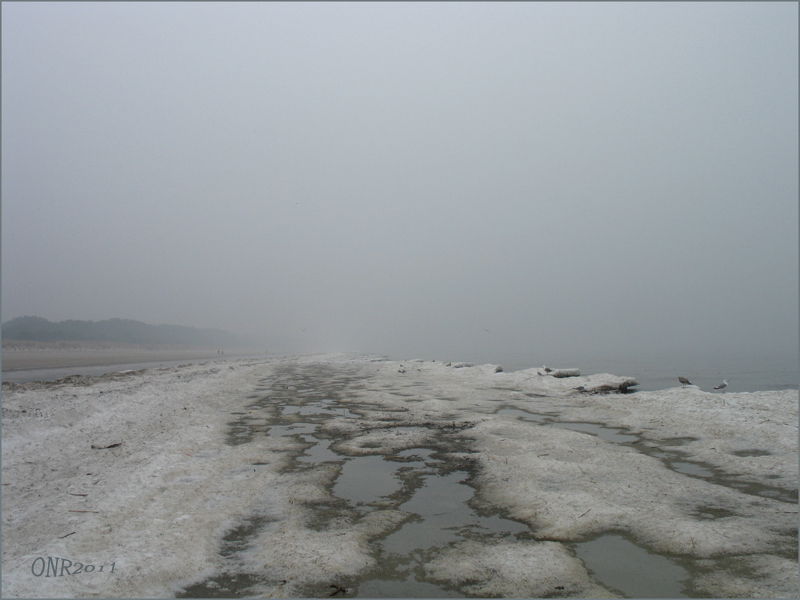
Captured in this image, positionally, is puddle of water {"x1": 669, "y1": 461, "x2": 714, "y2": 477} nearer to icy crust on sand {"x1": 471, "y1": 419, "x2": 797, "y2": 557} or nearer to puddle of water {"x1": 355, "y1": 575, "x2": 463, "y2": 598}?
icy crust on sand {"x1": 471, "y1": 419, "x2": 797, "y2": 557}

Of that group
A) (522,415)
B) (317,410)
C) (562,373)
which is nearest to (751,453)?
(522,415)

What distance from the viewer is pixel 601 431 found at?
579 inches

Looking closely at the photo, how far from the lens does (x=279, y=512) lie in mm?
7891

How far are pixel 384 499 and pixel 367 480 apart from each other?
4.19ft

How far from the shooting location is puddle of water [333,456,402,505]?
8.84 m

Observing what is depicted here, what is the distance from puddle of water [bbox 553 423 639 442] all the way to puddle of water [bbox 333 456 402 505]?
780cm

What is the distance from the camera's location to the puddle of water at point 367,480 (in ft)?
29.0

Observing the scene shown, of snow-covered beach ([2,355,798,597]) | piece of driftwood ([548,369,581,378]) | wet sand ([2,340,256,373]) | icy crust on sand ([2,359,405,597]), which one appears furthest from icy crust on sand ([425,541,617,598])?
wet sand ([2,340,256,373])

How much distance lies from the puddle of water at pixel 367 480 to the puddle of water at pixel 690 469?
7.49 metres

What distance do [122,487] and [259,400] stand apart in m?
13.6

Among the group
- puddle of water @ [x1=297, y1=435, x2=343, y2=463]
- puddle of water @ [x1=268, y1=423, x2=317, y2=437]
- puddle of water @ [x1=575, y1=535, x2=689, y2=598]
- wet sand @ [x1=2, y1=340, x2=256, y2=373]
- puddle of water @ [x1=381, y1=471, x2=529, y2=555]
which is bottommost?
wet sand @ [x1=2, y1=340, x2=256, y2=373]

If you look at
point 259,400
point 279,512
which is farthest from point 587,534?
point 259,400

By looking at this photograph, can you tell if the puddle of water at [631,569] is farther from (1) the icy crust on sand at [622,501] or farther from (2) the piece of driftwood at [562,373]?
(2) the piece of driftwood at [562,373]

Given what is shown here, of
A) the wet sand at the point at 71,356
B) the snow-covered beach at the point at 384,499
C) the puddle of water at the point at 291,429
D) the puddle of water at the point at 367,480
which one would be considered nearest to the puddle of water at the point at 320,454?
the snow-covered beach at the point at 384,499
